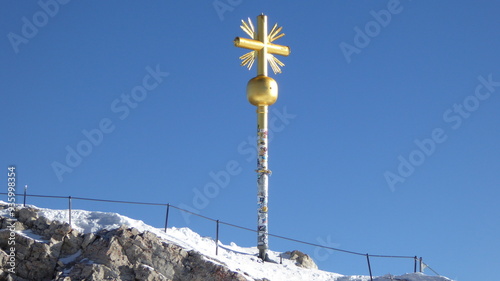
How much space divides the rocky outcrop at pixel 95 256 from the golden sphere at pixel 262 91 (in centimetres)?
942

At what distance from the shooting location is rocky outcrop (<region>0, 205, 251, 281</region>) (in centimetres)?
2147

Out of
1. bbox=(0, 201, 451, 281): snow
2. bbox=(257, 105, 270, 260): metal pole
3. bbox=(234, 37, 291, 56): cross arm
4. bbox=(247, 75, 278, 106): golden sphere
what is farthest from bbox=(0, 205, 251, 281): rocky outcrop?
bbox=(234, 37, 291, 56): cross arm

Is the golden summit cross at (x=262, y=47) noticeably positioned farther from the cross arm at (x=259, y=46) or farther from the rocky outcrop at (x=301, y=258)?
the rocky outcrop at (x=301, y=258)

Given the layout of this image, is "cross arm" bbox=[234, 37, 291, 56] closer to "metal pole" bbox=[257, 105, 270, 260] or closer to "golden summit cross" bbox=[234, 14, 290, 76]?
"golden summit cross" bbox=[234, 14, 290, 76]

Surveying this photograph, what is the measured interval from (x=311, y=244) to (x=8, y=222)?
10801 millimetres

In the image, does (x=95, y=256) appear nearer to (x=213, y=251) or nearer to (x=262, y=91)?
(x=213, y=251)

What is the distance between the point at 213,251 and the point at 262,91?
8151mm

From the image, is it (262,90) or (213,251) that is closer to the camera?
(213,251)

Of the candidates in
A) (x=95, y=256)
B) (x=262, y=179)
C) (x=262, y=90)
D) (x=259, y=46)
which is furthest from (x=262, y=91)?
(x=95, y=256)

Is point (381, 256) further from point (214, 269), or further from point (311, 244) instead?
point (214, 269)

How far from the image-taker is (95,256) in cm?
2177

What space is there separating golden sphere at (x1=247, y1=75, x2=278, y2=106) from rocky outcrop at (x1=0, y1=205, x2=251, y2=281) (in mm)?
9416

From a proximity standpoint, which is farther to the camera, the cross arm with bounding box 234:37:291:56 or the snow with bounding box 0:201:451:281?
the cross arm with bounding box 234:37:291:56

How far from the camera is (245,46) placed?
30812mm
